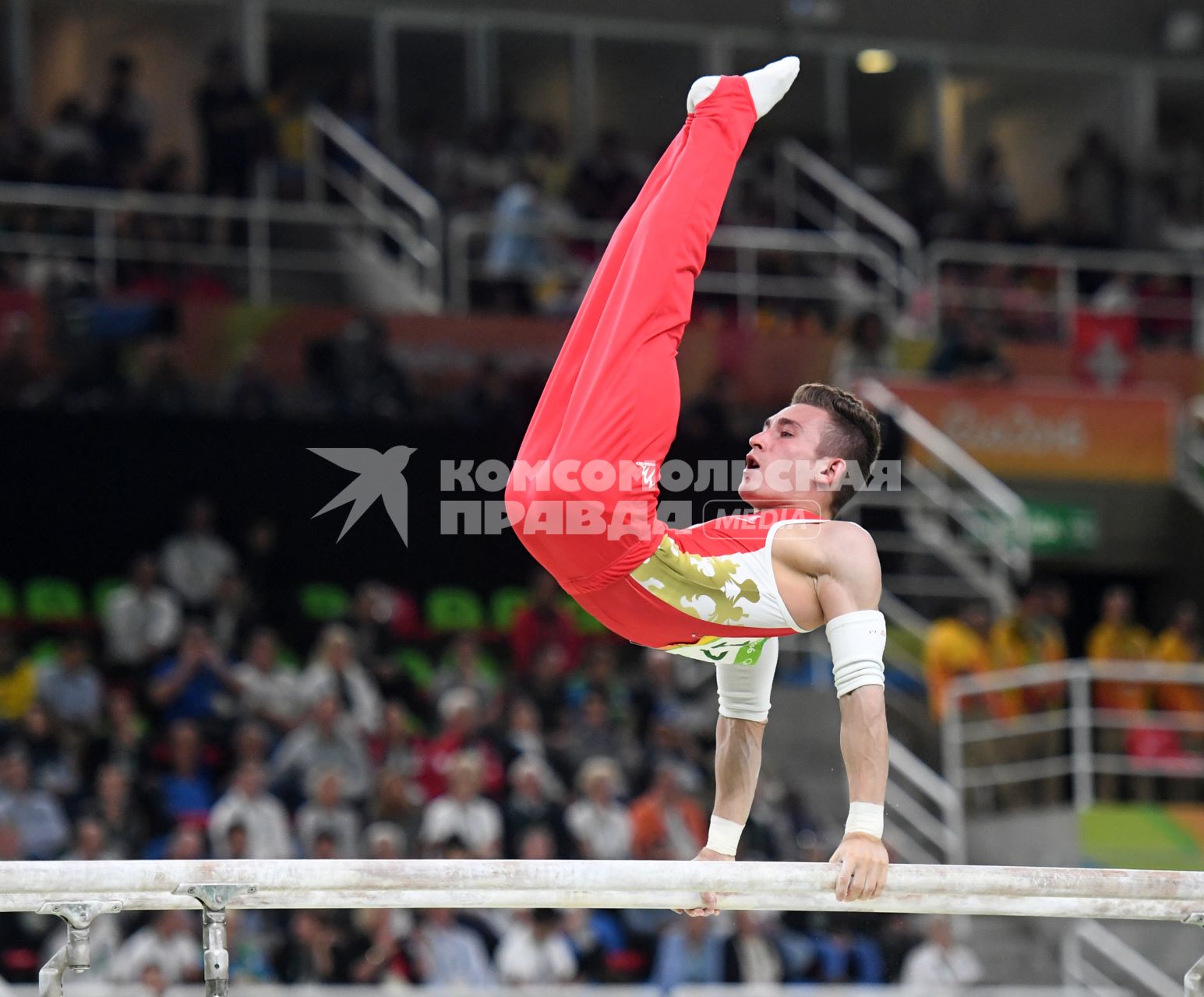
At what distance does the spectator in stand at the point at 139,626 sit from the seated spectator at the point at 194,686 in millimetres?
234

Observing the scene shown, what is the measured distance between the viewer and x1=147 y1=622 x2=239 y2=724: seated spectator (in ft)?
27.9

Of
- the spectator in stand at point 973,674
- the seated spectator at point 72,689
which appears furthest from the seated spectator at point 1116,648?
the seated spectator at point 72,689

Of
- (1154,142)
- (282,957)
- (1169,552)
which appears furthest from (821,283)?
(282,957)

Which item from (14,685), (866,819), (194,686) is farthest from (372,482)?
(866,819)

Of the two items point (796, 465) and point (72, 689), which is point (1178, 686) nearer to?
point (72, 689)

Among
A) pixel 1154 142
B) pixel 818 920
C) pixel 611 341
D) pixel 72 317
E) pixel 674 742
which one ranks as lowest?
pixel 818 920

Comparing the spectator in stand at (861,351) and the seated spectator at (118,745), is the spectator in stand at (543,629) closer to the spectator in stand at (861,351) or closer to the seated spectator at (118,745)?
the seated spectator at (118,745)

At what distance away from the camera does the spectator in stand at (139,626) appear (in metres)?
8.78

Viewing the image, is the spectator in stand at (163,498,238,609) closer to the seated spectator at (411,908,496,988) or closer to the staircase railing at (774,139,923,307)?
the seated spectator at (411,908,496,988)

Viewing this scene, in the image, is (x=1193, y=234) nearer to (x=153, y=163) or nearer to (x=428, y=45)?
(x=428, y=45)

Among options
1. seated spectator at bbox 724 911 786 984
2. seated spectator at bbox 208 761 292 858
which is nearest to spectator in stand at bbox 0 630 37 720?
seated spectator at bbox 208 761 292 858

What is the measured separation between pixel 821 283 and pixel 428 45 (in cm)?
443

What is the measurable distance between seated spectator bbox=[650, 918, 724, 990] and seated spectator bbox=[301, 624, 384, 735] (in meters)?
1.85

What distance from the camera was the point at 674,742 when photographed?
29.4 feet
